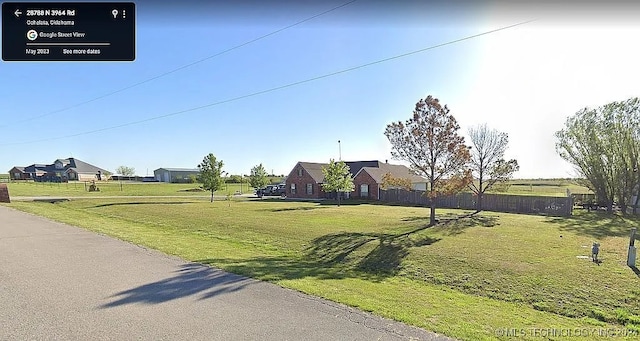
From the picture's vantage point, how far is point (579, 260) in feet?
30.8

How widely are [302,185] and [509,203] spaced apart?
2419 centimetres

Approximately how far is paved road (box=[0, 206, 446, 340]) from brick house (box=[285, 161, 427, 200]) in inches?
1303

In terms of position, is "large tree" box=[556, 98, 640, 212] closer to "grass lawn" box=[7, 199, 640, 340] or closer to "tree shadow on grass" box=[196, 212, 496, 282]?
Answer: "grass lawn" box=[7, 199, 640, 340]

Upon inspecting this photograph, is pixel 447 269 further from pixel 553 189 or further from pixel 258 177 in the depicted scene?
pixel 553 189

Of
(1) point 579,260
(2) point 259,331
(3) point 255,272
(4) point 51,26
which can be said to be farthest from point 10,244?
(1) point 579,260

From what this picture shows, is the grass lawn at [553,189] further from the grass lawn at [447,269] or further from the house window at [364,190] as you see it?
the grass lawn at [447,269]

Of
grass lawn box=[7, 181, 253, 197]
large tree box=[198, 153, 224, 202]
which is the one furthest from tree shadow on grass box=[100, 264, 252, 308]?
grass lawn box=[7, 181, 253, 197]

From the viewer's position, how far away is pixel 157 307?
5.31 meters

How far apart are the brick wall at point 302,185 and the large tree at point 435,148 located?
26.2 m

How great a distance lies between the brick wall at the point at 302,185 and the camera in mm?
43688

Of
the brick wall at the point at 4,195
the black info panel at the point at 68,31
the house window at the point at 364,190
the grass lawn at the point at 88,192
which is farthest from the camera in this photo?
the grass lawn at the point at 88,192

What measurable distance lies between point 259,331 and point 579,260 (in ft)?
29.4

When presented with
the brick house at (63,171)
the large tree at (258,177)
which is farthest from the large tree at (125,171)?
the large tree at (258,177)

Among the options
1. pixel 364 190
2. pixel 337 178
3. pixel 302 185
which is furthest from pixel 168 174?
pixel 337 178
